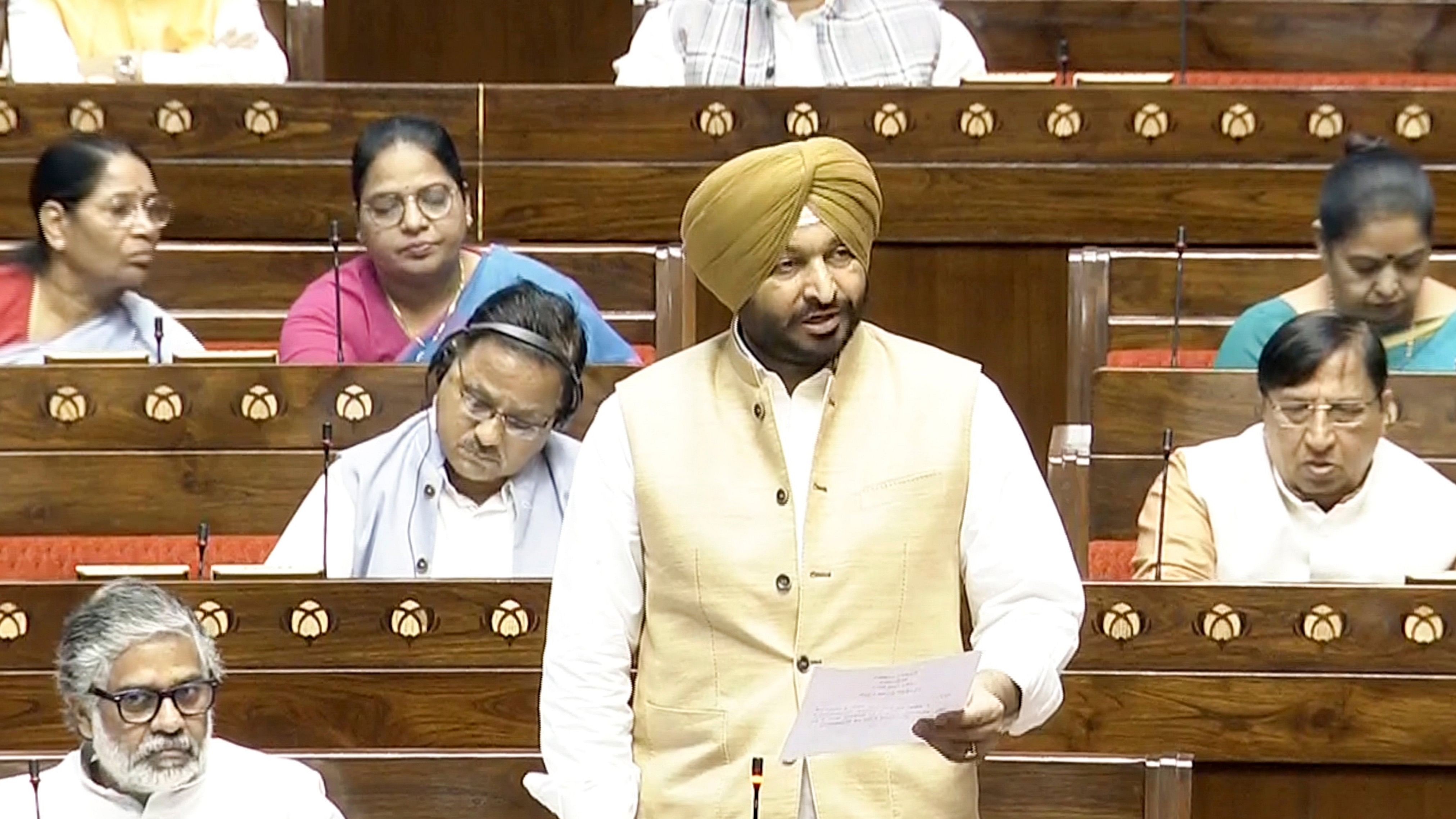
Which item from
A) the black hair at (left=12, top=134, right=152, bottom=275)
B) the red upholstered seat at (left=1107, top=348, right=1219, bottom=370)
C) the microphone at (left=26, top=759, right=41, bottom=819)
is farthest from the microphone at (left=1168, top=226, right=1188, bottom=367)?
the microphone at (left=26, top=759, right=41, bottom=819)

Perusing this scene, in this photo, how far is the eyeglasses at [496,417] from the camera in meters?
2.81

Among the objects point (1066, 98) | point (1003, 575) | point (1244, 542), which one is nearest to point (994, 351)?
point (1066, 98)

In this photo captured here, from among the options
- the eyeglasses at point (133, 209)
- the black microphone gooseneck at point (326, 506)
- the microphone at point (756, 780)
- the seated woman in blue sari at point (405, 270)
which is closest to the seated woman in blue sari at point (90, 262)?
the eyeglasses at point (133, 209)

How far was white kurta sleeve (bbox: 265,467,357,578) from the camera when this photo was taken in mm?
2863

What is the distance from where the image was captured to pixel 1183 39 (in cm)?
409

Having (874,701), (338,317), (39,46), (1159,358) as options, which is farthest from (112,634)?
(39,46)

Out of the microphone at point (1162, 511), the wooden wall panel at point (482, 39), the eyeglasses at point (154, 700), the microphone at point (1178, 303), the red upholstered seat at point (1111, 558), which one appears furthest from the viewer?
the wooden wall panel at point (482, 39)

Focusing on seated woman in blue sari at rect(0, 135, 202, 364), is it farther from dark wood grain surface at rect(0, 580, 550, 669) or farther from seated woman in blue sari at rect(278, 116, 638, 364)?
dark wood grain surface at rect(0, 580, 550, 669)

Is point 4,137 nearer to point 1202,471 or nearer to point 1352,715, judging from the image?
point 1202,471

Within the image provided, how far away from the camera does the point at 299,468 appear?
3062mm

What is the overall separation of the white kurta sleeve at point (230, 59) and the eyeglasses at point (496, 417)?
1225 mm

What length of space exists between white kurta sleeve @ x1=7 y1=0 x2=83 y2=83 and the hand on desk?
235 cm

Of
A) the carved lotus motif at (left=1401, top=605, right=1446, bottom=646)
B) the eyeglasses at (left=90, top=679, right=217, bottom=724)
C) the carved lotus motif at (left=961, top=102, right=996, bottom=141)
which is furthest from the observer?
the carved lotus motif at (left=961, top=102, right=996, bottom=141)

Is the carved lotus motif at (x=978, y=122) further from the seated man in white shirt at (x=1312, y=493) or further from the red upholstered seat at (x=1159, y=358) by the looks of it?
the seated man in white shirt at (x=1312, y=493)
